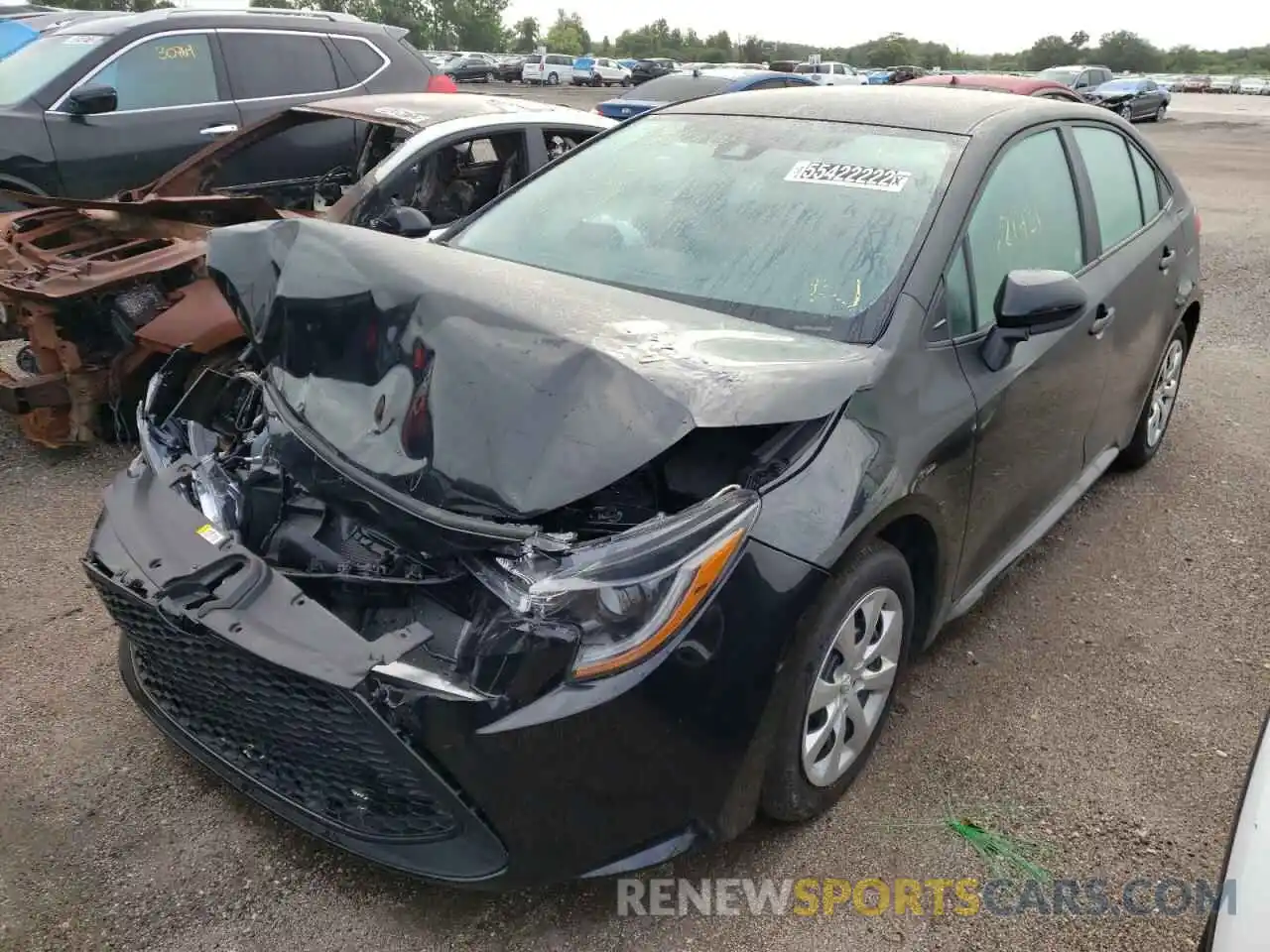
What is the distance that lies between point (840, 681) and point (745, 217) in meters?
1.38

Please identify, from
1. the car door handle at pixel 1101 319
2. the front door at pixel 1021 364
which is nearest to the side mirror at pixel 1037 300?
the front door at pixel 1021 364

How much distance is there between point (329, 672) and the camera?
1.87 m

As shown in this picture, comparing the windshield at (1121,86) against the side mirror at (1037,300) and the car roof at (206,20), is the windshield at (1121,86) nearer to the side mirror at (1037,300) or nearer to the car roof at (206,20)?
the car roof at (206,20)

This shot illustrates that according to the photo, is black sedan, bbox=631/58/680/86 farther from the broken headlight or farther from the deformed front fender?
the broken headlight

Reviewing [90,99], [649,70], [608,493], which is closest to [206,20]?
[90,99]

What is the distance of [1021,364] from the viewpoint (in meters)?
2.86

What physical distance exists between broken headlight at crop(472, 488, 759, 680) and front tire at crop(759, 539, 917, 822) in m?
0.31

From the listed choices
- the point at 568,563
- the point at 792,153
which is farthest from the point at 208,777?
the point at 792,153

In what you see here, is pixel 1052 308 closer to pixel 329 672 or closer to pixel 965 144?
pixel 965 144

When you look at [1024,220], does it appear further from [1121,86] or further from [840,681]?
[1121,86]

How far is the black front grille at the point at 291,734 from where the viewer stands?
76.2 inches

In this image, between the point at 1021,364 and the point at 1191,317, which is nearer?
the point at 1021,364

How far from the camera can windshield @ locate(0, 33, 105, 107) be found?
22.4ft

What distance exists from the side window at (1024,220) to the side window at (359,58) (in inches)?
233
